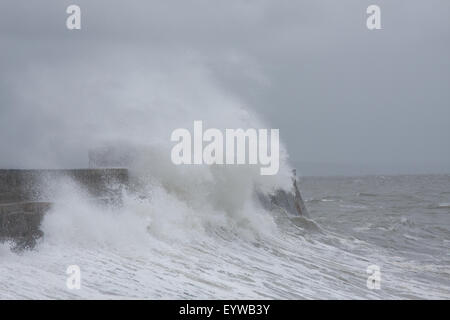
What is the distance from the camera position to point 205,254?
7.58 meters

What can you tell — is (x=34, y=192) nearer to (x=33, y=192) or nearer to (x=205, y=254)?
(x=33, y=192)

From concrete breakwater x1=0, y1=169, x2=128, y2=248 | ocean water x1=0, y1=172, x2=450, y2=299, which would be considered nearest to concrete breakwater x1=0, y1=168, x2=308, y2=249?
concrete breakwater x1=0, y1=169, x2=128, y2=248

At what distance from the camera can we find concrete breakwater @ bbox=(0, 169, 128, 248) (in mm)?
6039

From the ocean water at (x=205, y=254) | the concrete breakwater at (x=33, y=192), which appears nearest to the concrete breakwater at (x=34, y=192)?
the concrete breakwater at (x=33, y=192)

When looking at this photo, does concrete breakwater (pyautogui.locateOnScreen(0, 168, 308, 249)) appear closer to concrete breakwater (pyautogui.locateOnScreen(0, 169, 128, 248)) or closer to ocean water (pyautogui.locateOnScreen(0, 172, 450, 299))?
concrete breakwater (pyautogui.locateOnScreen(0, 169, 128, 248))

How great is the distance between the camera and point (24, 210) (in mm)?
6262

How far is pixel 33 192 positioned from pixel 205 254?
211 centimetres

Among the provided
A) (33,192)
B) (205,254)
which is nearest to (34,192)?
(33,192)

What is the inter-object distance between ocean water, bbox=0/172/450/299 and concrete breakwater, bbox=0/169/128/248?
5.1 inches

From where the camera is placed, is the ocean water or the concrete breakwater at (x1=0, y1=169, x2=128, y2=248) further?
the concrete breakwater at (x1=0, y1=169, x2=128, y2=248)

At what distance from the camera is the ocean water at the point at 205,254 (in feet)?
18.5

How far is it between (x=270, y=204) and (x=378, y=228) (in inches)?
116
